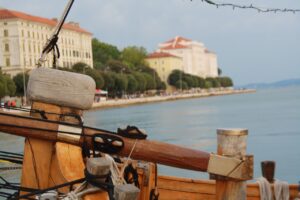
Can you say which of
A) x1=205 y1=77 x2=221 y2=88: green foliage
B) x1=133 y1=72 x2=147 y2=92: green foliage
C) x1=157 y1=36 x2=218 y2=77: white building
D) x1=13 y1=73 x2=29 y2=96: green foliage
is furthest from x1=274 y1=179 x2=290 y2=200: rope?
x1=205 y1=77 x2=221 y2=88: green foliage

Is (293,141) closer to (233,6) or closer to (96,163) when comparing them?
(233,6)

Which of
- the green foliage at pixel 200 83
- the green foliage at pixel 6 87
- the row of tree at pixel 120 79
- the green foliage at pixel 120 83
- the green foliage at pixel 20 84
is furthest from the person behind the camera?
the green foliage at pixel 200 83

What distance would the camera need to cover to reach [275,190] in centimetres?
438

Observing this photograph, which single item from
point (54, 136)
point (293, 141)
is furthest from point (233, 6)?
point (293, 141)

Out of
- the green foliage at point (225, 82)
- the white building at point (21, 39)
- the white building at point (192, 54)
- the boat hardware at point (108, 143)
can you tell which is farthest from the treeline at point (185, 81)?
the boat hardware at point (108, 143)

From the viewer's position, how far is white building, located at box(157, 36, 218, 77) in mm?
128375

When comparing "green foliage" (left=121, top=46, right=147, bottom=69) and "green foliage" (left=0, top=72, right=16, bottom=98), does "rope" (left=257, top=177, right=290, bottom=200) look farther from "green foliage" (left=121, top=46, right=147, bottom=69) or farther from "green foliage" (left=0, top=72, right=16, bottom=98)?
"green foliage" (left=121, top=46, right=147, bottom=69)

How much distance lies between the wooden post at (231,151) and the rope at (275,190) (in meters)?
1.75

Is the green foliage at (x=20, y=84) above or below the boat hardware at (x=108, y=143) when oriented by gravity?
above

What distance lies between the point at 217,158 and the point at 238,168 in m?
0.12

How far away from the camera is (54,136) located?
277 cm

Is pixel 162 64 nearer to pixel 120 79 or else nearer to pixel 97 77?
pixel 120 79

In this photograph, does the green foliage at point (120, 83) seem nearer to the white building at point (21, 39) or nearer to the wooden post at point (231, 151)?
the white building at point (21, 39)

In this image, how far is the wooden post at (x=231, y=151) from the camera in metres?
2.65
